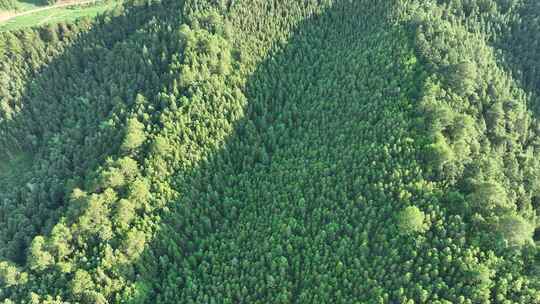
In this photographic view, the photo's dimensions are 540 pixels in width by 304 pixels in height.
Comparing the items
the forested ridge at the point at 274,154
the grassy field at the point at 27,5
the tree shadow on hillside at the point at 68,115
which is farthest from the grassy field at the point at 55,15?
→ the tree shadow on hillside at the point at 68,115

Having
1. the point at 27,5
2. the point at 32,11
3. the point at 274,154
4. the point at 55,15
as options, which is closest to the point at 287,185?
the point at 274,154

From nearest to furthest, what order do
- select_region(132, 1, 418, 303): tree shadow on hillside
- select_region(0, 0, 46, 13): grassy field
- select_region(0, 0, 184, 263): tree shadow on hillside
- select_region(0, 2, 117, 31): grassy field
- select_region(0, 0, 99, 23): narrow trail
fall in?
select_region(132, 1, 418, 303): tree shadow on hillside, select_region(0, 0, 184, 263): tree shadow on hillside, select_region(0, 2, 117, 31): grassy field, select_region(0, 0, 99, 23): narrow trail, select_region(0, 0, 46, 13): grassy field

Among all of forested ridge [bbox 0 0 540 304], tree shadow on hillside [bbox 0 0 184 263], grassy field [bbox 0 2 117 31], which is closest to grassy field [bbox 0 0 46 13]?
grassy field [bbox 0 2 117 31]

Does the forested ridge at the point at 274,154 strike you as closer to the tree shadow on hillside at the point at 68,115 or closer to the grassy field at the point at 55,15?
the tree shadow on hillside at the point at 68,115

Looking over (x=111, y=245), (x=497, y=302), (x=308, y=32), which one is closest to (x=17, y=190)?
(x=111, y=245)

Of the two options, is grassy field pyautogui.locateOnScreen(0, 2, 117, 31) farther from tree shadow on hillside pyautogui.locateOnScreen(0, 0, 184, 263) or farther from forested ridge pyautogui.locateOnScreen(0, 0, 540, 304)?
tree shadow on hillside pyautogui.locateOnScreen(0, 0, 184, 263)

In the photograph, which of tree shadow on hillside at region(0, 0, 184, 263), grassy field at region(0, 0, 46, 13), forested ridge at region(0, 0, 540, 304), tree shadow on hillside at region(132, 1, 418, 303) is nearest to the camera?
forested ridge at region(0, 0, 540, 304)

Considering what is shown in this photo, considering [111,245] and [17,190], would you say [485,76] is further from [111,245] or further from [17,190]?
[17,190]
